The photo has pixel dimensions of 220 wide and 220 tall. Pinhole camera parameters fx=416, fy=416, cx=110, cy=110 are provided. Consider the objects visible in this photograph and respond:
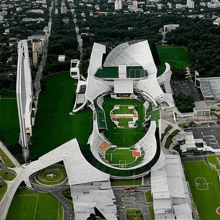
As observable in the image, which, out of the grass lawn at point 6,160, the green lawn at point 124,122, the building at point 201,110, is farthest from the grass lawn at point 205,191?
the grass lawn at point 6,160

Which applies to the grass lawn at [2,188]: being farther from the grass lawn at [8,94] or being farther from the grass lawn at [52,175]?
the grass lawn at [8,94]

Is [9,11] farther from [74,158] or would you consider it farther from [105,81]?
[74,158]

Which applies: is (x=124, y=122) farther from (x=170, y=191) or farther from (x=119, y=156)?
(x=170, y=191)

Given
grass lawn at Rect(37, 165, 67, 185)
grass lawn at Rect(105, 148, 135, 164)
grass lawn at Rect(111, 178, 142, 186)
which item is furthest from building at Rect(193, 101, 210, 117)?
grass lawn at Rect(37, 165, 67, 185)

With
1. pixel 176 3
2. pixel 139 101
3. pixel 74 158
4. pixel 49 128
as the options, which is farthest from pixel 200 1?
pixel 74 158

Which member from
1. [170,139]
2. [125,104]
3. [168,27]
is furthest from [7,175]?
[168,27]

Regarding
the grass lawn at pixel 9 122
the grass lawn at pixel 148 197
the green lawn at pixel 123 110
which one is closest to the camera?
the grass lawn at pixel 148 197
